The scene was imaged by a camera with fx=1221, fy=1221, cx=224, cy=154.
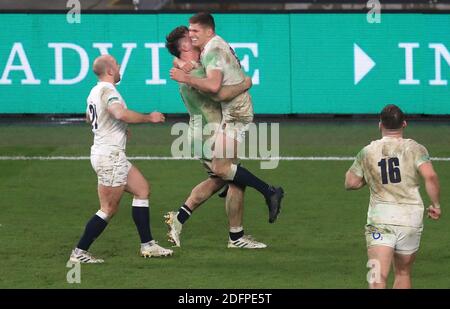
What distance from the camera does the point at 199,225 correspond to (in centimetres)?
1379

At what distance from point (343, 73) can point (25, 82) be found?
5317 mm

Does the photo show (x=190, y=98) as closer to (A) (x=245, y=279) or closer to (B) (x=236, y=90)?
(B) (x=236, y=90)

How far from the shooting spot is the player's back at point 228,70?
480 inches

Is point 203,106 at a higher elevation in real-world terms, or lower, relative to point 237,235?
higher

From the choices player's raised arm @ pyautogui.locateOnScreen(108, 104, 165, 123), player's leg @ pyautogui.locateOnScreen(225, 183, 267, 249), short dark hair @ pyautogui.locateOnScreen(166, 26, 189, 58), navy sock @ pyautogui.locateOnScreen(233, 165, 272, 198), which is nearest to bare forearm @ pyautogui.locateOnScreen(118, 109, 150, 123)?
player's raised arm @ pyautogui.locateOnScreen(108, 104, 165, 123)

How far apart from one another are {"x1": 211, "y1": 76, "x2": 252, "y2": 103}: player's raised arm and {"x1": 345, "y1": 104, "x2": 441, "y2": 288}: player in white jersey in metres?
2.79

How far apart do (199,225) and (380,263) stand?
4.51m

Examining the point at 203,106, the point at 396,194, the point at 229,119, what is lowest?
the point at 396,194

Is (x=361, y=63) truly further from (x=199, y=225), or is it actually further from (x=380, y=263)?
(x=380, y=263)

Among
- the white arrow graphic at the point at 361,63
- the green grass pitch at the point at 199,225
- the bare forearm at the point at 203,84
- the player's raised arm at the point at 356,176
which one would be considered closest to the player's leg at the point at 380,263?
the player's raised arm at the point at 356,176

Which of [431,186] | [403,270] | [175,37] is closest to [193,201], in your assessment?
[175,37]

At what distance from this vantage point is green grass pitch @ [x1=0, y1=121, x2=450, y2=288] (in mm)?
11320

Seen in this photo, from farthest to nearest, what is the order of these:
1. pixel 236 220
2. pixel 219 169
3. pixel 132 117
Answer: pixel 236 220 → pixel 219 169 → pixel 132 117

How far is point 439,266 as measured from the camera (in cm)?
1166
